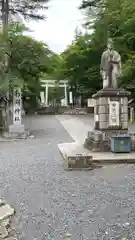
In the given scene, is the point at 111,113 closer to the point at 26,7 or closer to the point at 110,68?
the point at 110,68

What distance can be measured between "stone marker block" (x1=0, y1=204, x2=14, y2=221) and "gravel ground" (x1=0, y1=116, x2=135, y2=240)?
10 cm

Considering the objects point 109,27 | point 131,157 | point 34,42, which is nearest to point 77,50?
point 109,27

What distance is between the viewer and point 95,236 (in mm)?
3336

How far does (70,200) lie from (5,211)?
100 cm

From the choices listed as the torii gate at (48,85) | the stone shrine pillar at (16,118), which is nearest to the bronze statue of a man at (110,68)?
the stone shrine pillar at (16,118)

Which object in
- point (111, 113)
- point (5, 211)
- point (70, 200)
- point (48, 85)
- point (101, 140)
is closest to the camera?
point (5, 211)

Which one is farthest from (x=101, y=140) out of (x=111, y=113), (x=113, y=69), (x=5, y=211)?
(x=5, y=211)

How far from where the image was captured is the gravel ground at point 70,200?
11.5ft

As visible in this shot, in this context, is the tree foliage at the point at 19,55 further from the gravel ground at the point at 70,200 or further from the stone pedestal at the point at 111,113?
the gravel ground at the point at 70,200

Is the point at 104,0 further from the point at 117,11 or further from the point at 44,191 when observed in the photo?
the point at 44,191

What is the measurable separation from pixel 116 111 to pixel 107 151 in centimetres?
122

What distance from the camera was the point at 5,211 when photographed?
4156 mm

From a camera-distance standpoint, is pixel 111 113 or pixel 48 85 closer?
pixel 111 113

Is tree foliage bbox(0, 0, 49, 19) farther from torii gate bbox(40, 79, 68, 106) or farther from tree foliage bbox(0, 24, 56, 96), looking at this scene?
torii gate bbox(40, 79, 68, 106)
